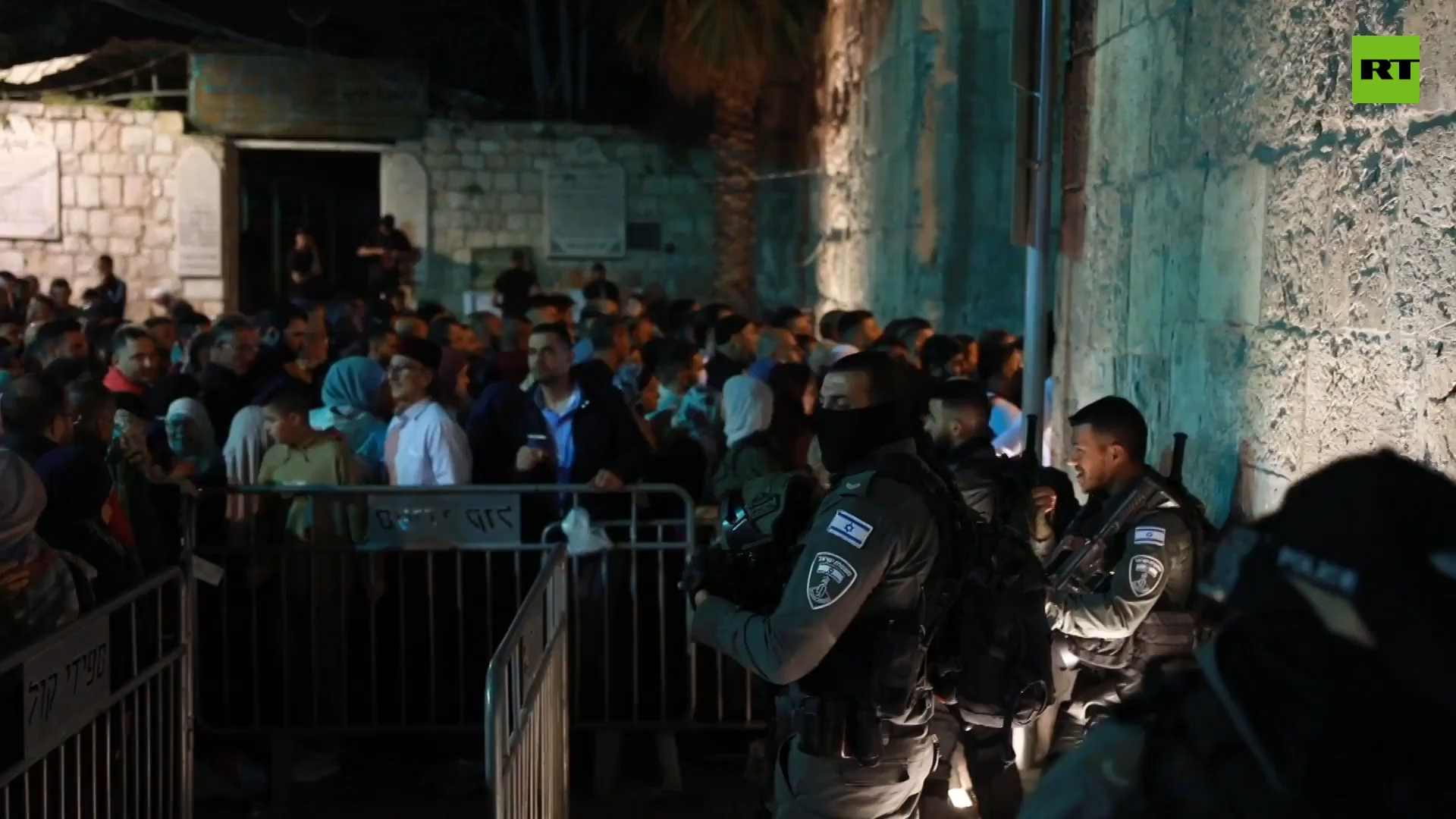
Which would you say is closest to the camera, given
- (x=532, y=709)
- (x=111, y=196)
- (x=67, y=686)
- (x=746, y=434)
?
(x=67, y=686)

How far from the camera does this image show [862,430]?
124 inches

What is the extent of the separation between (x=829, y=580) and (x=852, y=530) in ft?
0.39

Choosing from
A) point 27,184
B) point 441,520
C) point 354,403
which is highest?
point 27,184

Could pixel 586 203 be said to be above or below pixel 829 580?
above

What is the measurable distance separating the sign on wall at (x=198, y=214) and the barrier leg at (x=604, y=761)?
1399 centimetres

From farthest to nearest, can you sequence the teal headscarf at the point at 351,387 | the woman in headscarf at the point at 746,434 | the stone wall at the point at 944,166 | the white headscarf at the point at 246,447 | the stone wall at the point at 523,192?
the stone wall at the point at 523,192 < the stone wall at the point at 944,166 < the teal headscarf at the point at 351,387 < the white headscarf at the point at 246,447 < the woman in headscarf at the point at 746,434

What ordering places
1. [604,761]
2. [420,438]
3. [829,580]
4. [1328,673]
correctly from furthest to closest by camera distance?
[420,438] → [604,761] → [829,580] → [1328,673]

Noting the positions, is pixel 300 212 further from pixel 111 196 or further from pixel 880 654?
pixel 880 654

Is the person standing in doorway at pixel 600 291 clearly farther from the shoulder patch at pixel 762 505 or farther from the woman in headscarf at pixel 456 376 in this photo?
the shoulder patch at pixel 762 505

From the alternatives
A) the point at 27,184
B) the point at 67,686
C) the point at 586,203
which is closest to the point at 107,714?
the point at 67,686

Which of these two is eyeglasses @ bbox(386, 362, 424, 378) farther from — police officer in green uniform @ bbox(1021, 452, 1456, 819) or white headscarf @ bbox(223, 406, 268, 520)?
police officer in green uniform @ bbox(1021, 452, 1456, 819)

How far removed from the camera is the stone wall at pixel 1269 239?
317cm

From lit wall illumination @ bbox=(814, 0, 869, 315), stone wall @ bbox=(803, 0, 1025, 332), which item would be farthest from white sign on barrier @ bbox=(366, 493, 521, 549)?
lit wall illumination @ bbox=(814, 0, 869, 315)

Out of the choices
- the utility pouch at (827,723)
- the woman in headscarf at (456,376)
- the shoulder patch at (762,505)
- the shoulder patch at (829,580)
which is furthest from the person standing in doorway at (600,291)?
the shoulder patch at (829,580)
